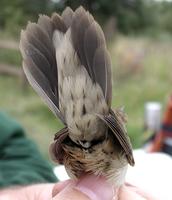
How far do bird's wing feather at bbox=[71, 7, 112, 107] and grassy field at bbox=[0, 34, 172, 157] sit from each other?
2993 mm

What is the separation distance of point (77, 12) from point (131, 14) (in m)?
10.9

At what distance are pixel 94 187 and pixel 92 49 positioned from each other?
11.3 inches

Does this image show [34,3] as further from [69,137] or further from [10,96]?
[69,137]

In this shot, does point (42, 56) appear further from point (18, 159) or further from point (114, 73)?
point (114, 73)

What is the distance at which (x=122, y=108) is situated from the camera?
3.73ft

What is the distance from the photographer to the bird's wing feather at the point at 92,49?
951 millimetres

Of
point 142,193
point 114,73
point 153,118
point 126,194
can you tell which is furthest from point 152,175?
point 114,73

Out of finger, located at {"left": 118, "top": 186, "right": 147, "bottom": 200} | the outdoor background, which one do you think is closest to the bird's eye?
finger, located at {"left": 118, "top": 186, "right": 147, "bottom": 200}

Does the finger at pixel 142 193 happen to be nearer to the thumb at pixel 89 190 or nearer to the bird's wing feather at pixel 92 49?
the thumb at pixel 89 190

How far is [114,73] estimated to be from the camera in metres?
7.04

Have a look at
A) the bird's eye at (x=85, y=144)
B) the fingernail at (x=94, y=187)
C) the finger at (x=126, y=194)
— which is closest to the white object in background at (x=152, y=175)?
the finger at (x=126, y=194)

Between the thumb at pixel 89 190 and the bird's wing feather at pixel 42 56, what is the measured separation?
Result: 0.62 feet

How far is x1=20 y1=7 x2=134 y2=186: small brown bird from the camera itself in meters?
0.92

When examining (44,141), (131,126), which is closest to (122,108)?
(44,141)
